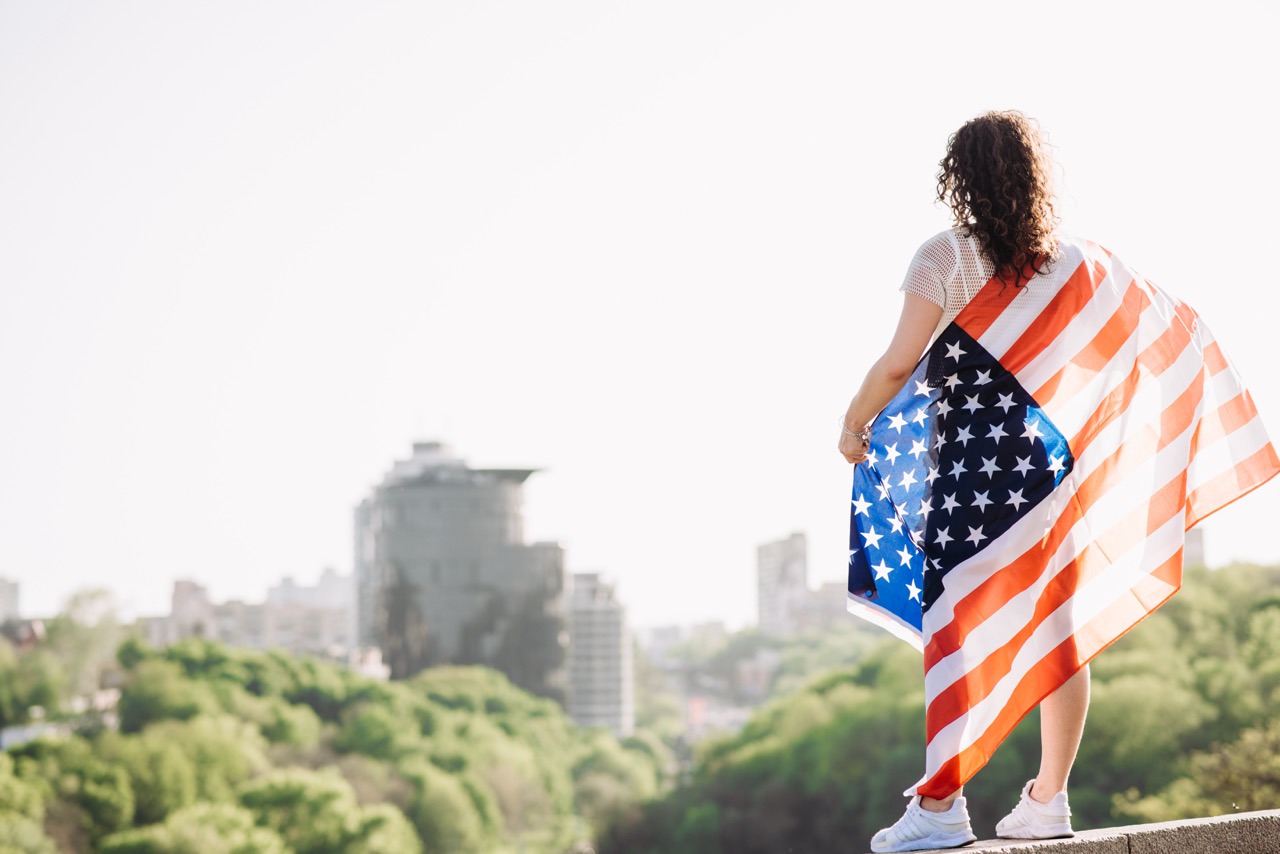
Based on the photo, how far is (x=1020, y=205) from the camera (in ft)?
12.7

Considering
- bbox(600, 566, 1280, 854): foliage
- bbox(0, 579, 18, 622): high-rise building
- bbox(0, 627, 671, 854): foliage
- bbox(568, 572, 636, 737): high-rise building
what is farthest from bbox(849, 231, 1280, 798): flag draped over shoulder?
bbox(568, 572, 636, 737): high-rise building

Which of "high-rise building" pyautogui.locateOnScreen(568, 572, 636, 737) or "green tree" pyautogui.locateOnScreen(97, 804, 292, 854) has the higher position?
"high-rise building" pyautogui.locateOnScreen(568, 572, 636, 737)

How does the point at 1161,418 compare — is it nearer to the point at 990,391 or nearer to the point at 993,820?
the point at 990,391

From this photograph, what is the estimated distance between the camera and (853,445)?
4.12 m

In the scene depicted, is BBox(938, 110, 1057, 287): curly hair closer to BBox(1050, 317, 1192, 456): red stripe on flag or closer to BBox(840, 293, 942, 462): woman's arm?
BBox(840, 293, 942, 462): woman's arm

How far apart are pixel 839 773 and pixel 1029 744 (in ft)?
31.9

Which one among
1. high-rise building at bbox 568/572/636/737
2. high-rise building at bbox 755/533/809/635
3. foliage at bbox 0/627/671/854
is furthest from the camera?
high-rise building at bbox 755/533/809/635

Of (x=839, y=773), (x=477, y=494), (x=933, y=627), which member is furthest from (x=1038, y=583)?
(x=477, y=494)

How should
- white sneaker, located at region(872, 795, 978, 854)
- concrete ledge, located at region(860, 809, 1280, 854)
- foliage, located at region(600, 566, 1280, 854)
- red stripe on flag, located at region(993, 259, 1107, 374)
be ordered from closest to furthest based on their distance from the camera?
concrete ledge, located at region(860, 809, 1280, 854) → white sneaker, located at region(872, 795, 978, 854) → red stripe on flag, located at region(993, 259, 1107, 374) → foliage, located at region(600, 566, 1280, 854)

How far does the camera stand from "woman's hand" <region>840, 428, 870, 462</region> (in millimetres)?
4105

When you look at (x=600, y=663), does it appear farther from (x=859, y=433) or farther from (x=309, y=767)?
(x=859, y=433)

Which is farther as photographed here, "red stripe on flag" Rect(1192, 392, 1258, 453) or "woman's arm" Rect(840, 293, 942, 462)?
"red stripe on flag" Rect(1192, 392, 1258, 453)

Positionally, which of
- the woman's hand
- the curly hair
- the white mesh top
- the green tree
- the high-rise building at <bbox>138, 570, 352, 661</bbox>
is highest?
the high-rise building at <bbox>138, 570, 352, 661</bbox>

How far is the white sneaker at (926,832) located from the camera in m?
3.70
